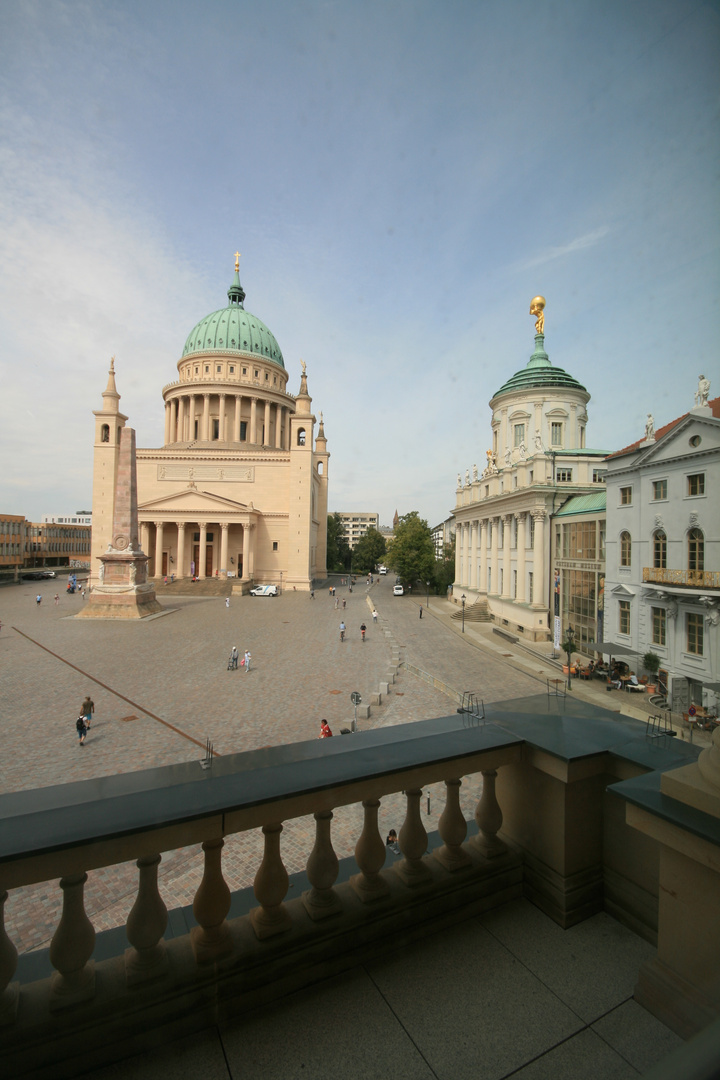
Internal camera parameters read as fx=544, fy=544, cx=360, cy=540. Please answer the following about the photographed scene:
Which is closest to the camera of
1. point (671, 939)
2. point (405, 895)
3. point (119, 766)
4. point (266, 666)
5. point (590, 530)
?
point (671, 939)

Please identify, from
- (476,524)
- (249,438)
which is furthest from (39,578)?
(476,524)

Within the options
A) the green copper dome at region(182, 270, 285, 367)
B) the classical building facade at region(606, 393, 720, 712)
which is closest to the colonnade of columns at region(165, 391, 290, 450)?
the green copper dome at region(182, 270, 285, 367)

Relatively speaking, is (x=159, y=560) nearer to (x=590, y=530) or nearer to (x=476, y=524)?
(x=476, y=524)

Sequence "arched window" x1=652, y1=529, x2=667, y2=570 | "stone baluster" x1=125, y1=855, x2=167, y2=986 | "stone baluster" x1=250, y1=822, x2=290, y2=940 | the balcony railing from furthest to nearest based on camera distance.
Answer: "arched window" x1=652, y1=529, x2=667, y2=570
the balcony railing
"stone baluster" x1=250, y1=822, x2=290, y2=940
"stone baluster" x1=125, y1=855, x2=167, y2=986

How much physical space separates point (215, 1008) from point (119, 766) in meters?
9.66

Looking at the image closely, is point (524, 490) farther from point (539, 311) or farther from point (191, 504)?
point (191, 504)

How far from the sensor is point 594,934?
9.66 ft

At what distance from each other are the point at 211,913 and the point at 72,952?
0.55 m

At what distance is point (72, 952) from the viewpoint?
2.19 m

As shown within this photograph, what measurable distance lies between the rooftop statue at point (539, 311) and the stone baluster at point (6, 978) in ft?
152

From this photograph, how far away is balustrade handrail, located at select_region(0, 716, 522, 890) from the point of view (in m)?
2.06

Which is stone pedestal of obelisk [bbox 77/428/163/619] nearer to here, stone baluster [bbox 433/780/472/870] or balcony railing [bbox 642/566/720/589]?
balcony railing [bbox 642/566/720/589]

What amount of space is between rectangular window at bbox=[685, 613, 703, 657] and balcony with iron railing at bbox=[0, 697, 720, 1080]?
1539cm

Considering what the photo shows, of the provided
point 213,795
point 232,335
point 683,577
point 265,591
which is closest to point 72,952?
point 213,795
